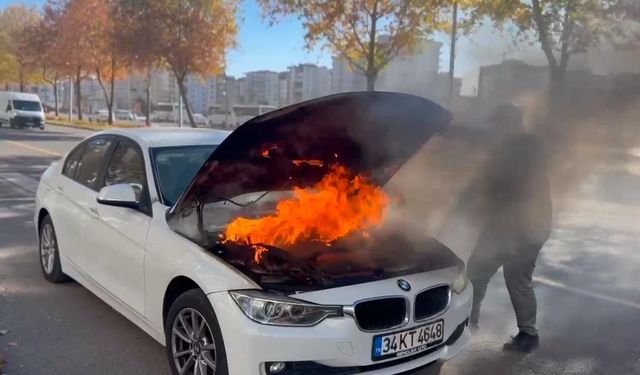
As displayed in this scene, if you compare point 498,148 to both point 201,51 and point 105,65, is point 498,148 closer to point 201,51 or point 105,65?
point 201,51

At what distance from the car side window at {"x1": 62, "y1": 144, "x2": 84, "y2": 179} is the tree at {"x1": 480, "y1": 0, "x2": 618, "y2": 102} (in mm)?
3873

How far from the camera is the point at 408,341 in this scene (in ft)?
9.31

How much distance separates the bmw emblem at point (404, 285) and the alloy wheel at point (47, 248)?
3.26m

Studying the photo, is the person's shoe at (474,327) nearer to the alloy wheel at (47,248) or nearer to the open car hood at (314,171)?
the open car hood at (314,171)

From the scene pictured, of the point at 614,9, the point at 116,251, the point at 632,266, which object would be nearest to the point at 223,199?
the point at 116,251

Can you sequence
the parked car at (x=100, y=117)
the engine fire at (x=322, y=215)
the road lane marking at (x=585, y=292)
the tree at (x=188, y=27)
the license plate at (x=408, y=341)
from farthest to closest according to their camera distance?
the parked car at (x=100, y=117), the tree at (x=188, y=27), the road lane marking at (x=585, y=292), the engine fire at (x=322, y=215), the license plate at (x=408, y=341)

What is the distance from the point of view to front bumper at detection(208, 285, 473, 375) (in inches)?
102

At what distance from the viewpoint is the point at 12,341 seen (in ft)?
12.2

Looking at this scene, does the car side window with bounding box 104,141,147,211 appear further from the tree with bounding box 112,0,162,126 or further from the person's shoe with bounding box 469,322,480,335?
the tree with bounding box 112,0,162,126

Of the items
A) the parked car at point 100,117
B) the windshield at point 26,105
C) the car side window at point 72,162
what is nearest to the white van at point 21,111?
the windshield at point 26,105

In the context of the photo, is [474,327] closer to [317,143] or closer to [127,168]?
[317,143]

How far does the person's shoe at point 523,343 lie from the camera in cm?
387

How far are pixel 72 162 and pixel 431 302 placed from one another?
11.2 feet

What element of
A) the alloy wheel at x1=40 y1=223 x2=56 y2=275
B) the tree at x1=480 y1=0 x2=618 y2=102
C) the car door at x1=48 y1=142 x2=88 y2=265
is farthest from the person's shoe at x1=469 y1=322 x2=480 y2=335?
the alloy wheel at x1=40 y1=223 x2=56 y2=275
